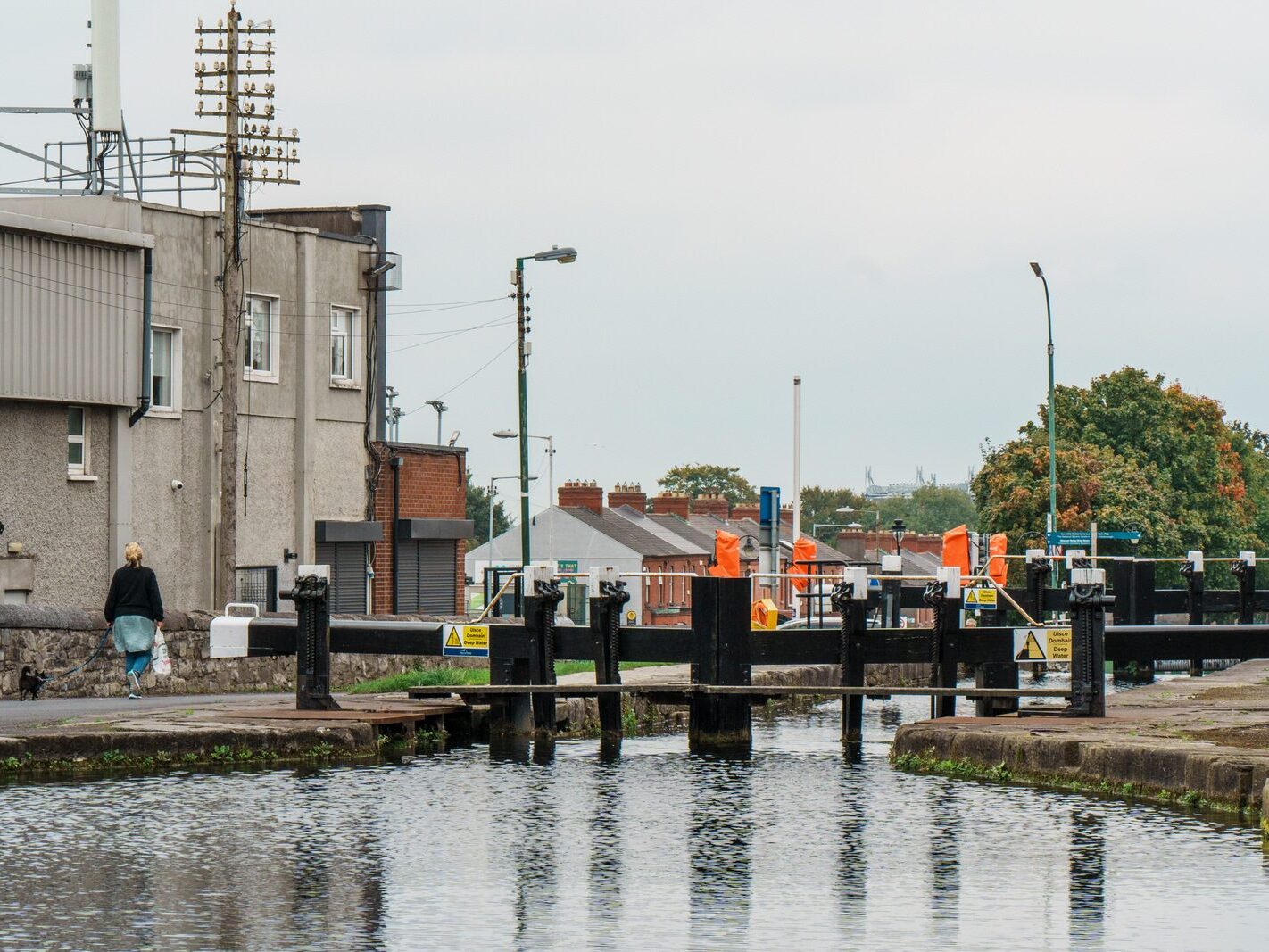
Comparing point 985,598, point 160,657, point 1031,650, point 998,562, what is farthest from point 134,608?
point 998,562

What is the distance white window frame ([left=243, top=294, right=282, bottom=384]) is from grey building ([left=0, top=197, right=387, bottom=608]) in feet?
0.13

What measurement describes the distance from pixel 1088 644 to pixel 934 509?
554 ft

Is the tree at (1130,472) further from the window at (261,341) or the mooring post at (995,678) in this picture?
the mooring post at (995,678)

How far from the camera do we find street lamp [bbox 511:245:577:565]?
42469 mm

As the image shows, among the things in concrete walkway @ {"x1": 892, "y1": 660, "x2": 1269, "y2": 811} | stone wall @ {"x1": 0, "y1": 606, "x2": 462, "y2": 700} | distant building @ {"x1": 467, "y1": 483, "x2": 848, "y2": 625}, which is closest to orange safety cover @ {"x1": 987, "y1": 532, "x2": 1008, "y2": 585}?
stone wall @ {"x1": 0, "y1": 606, "x2": 462, "y2": 700}

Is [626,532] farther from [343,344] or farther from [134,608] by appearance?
[134,608]

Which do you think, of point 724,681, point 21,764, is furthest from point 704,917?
point 724,681

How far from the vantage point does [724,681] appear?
20156 millimetres

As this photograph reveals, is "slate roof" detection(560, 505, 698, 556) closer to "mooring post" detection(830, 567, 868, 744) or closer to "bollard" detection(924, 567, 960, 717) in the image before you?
"bollard" detection(924, 567, 960, 717)

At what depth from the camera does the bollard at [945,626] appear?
20.0m

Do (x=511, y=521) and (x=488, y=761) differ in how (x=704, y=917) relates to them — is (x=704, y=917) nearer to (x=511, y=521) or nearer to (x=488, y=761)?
(x=488, y=761)

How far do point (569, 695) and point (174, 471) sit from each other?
17.2 meters

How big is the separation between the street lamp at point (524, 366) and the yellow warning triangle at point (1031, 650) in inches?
933

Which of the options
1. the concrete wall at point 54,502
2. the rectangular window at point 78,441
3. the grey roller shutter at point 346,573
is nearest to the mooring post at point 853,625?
the concrete wall at point 54,502
